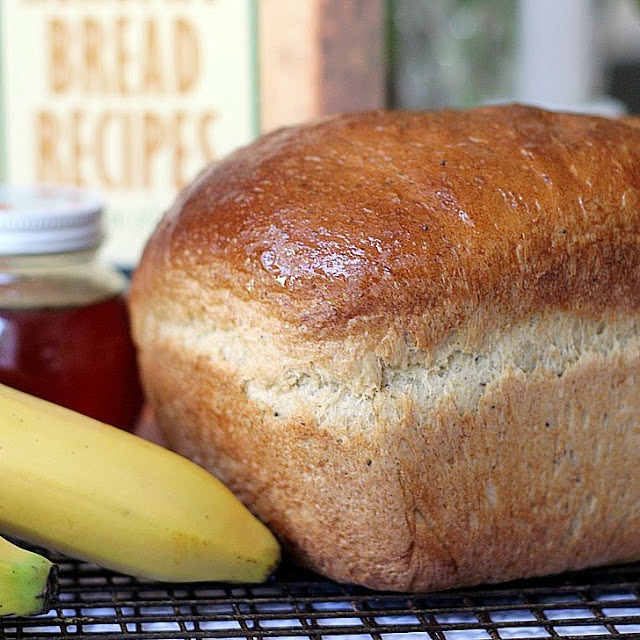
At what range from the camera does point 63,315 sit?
3.39 feet

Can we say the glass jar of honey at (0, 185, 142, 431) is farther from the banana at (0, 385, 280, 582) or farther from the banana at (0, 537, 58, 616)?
the banana at (0, 537, 58, 616)

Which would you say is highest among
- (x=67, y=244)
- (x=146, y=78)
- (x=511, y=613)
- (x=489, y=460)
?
(x=146, y=78)

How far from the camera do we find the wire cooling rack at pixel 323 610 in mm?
742

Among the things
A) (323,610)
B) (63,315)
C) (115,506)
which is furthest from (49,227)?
(323,610)

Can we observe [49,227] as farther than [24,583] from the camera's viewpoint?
Yes

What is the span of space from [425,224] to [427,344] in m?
0.09

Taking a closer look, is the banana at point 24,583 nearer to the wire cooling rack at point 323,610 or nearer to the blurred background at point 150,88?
the wire cooling rack at point 323,610

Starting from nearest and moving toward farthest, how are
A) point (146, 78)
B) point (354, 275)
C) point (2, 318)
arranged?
point (354, 275) → point (2, 318) → point (146, 78)

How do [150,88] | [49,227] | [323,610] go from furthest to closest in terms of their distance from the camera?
[150,88] → [49,227] → [323,610]

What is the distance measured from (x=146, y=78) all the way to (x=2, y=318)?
63cm

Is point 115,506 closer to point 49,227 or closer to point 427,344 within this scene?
point 427,344

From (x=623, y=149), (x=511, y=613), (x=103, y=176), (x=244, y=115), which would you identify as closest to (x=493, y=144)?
(x=623, y=149)

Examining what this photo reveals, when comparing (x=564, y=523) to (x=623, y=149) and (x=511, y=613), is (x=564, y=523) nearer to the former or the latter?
(x=511, y=613)

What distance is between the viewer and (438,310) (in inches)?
30.2
